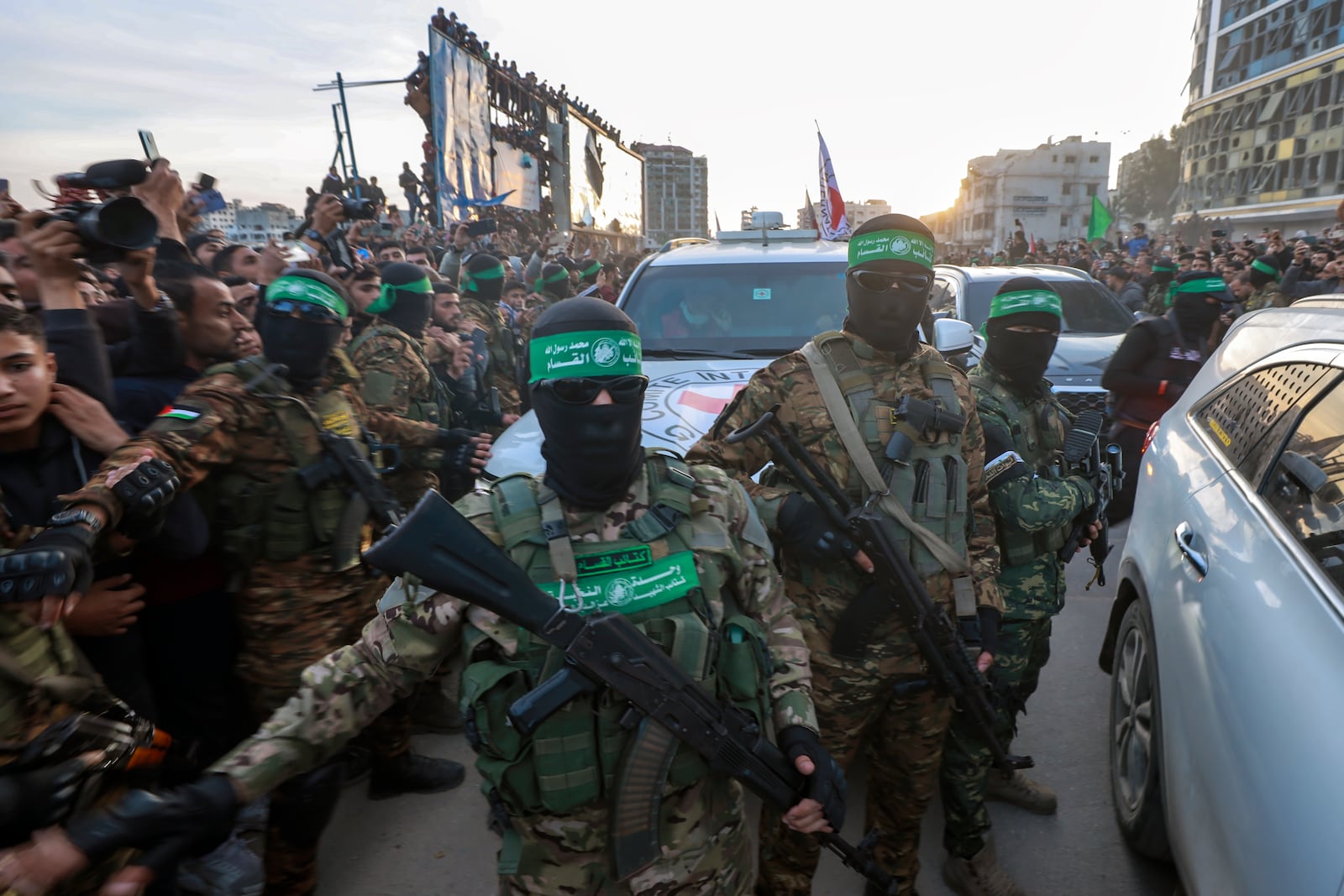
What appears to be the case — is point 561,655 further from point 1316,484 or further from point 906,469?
point 1316,484

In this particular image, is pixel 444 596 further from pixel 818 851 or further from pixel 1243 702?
pixel 1243 702

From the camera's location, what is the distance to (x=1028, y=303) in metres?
2.74

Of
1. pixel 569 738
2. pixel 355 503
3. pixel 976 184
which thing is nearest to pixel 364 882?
pixel 355 503

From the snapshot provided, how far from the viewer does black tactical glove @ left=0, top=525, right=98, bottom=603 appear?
1.58 m

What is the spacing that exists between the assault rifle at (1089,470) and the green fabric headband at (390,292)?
340 centimetres

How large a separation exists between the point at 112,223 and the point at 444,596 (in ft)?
5.36

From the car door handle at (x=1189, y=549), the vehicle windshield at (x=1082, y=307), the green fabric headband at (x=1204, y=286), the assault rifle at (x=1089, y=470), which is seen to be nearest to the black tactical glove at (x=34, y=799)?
the car door handle at (x=1189, y=549)

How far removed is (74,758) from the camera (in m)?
1.67

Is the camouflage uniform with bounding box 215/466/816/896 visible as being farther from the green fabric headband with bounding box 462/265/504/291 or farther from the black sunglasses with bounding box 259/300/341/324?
the green fabric headband with bounding box 462/265/504/291

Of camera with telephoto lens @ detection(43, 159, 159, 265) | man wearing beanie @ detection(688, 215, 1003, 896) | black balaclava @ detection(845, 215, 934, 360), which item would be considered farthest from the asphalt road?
camera with telephoto lens @ detection(43, 159, 159, 265)

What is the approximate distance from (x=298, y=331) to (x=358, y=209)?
3305mm

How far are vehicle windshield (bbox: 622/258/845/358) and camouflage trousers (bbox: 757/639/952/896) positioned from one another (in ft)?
7.44

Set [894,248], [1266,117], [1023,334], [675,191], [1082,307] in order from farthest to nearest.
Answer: [675,191] → [1266,117] → [1082,307] → [1023,334] → [894,248]

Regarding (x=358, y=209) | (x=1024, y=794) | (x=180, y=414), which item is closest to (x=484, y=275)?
(x=358, y=209)
